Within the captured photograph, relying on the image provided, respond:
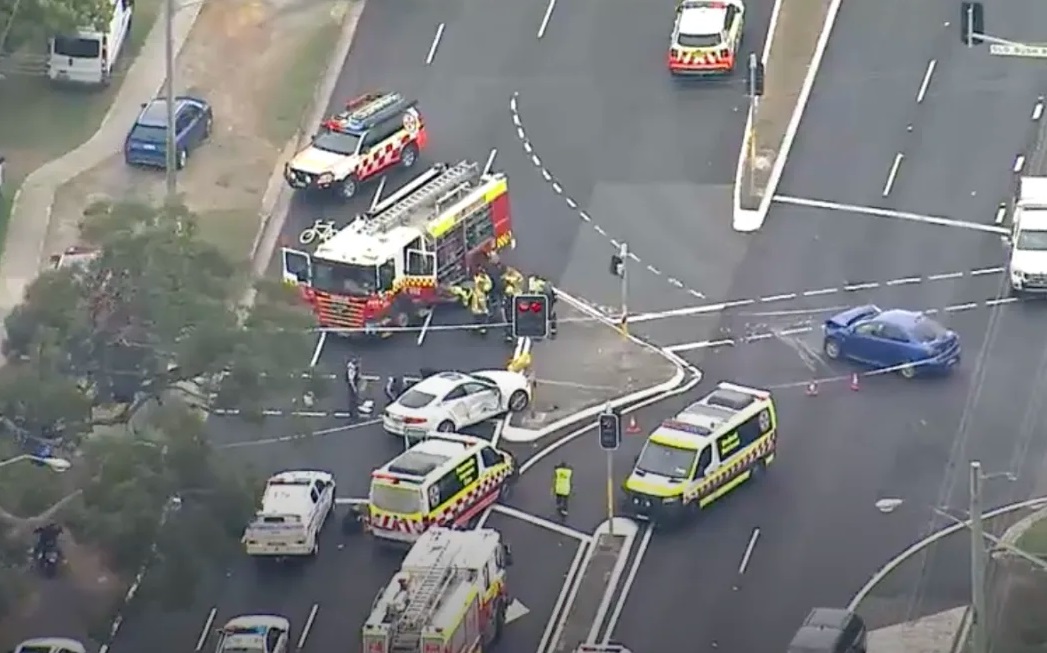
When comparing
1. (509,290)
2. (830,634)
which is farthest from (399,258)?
(830,634)

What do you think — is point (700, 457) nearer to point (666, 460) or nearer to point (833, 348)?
point (666, 460)

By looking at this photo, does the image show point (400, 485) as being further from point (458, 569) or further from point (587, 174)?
point (587, 174)

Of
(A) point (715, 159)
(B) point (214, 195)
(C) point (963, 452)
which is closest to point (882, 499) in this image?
(C) point (963, 452)

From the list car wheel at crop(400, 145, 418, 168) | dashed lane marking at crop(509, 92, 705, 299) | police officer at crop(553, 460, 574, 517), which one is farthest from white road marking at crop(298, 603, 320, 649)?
car wheel at crop(400, 145, 418, 168)

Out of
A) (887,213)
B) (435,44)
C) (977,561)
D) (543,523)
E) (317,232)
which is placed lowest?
(543,523)

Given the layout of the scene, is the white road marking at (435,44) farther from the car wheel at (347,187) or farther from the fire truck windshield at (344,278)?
the fire truck windshield at (344,278)

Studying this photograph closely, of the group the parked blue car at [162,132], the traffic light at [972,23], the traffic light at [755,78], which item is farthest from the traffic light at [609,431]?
the parked blue car at [162,132]
